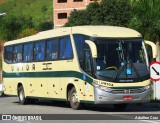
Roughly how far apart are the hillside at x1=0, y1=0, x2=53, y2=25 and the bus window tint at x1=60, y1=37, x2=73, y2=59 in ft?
406

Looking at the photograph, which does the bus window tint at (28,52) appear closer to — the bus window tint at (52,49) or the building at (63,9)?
the bus window tint at (52,49)

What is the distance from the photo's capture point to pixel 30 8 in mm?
165500

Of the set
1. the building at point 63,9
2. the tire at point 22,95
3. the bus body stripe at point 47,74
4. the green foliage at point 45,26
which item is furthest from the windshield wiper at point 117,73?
the green foliage at point 45,26

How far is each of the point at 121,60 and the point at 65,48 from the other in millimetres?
2933

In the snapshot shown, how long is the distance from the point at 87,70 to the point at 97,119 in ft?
12.9

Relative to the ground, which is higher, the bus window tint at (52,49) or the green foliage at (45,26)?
the bus window tint at (52,49)

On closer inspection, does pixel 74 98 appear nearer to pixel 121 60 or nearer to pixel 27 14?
pixel 121 60

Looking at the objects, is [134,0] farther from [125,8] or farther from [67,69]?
[125,8]

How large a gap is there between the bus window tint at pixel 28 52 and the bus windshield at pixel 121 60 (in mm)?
6521

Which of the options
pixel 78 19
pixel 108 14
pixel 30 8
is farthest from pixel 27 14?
pixel 108 14

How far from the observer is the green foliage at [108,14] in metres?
86.4

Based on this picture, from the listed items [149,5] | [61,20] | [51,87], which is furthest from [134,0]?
[61,20]

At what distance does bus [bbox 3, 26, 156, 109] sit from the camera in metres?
21.5

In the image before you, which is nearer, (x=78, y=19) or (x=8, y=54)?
(x=8, y=54)
